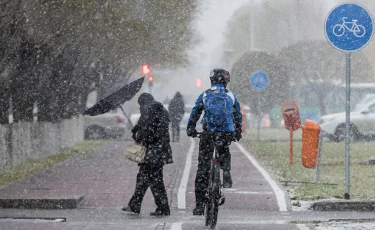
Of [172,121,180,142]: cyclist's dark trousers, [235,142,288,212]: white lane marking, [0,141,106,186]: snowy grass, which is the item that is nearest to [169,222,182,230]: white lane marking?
[235,142,288,212]: white lane marking

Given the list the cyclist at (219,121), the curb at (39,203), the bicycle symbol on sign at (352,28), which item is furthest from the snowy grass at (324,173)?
the cyclist at (219,121)

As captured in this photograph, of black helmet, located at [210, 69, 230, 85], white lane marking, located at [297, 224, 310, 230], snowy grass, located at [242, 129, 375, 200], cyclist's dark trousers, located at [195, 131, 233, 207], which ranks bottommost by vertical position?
white lane marking, located at [297, 224, 310, 230]

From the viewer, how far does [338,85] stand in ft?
217

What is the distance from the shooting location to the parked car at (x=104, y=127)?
150 feet

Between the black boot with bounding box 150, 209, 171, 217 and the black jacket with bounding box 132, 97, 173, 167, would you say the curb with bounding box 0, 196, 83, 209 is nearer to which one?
the black boot with bounding box 150, 209, 171, 217

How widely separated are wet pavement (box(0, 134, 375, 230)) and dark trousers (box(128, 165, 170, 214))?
19 cm

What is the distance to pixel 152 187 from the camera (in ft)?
46.5

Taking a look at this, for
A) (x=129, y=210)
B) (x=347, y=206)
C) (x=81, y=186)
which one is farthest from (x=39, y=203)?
(x=347, y=206)

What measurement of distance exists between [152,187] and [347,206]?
2.64 metres

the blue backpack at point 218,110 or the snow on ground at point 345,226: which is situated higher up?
the blue backpack at point 218,110

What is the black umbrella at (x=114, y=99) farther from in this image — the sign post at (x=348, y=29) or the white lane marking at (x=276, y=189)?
the sign post at (x=348, y=29)

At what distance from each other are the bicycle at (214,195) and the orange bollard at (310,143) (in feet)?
22.6

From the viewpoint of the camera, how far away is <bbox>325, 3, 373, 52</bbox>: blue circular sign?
49.8 feet

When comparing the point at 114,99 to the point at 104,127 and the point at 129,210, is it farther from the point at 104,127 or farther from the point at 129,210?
the point at 104,127
